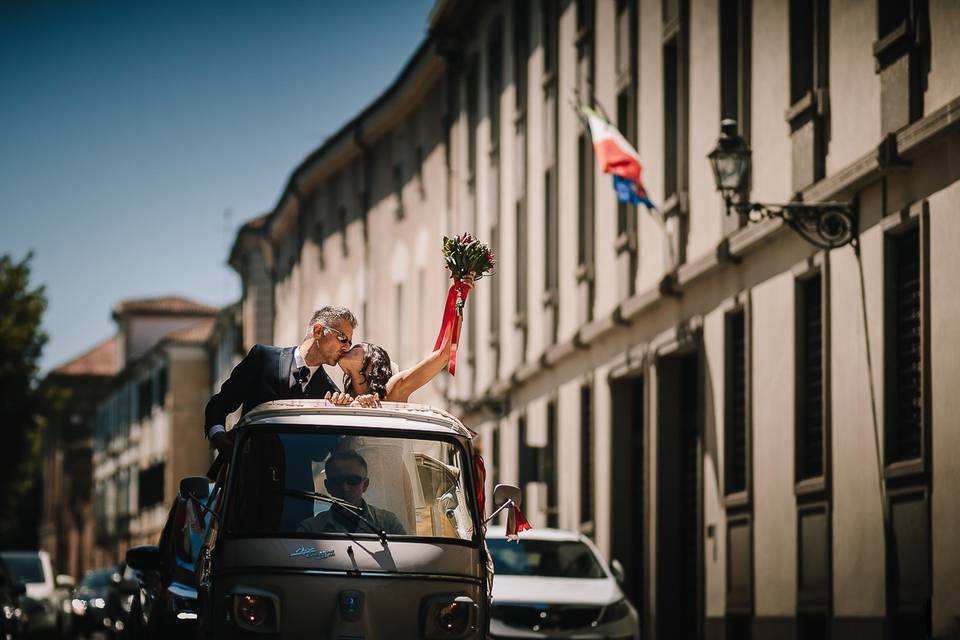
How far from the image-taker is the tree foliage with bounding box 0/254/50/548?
45688mm

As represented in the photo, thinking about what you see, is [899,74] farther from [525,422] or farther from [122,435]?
[122,435]

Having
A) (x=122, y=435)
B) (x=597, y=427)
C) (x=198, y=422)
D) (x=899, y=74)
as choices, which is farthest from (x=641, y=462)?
(x=122, y=435)

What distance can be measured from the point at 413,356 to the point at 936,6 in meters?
28.1

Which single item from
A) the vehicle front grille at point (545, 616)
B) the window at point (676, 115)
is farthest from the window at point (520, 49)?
the vehicle front grille at point (545, 616)

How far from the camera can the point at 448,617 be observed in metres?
10.2

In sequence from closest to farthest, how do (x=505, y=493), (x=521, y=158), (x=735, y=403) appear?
(x=505, y=493) → (x=735, y=403) → (x=521, y=158)

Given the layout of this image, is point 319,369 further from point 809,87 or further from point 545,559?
point 809,87

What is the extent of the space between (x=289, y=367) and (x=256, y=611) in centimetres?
195

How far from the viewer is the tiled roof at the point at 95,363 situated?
118375 millimetres

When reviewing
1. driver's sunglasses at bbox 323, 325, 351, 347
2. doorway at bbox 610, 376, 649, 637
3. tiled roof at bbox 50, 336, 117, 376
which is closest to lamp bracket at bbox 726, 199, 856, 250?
driver's sunglasses at bbox 323, 325, 351, 347

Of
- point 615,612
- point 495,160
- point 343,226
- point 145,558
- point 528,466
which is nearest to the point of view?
point 145,558

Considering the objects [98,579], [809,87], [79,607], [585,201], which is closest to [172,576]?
[809,87]

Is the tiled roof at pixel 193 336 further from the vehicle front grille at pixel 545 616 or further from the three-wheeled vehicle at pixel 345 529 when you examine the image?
the three-wheeled vehicle at pixel 345 529

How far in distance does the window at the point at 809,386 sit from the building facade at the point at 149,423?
183 ft
